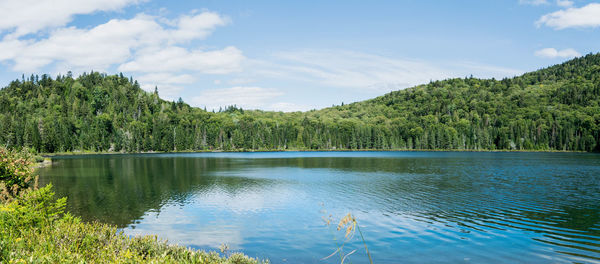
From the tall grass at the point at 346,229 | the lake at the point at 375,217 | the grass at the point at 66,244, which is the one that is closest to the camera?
the tall grass at the point at 346,229

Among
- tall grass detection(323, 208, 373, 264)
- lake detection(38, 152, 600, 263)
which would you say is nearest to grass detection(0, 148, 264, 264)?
tall grass detection(323, 208, 373, 264)

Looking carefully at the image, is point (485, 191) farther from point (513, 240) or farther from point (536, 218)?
point (513, 240)

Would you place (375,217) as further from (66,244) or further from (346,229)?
(66,244)

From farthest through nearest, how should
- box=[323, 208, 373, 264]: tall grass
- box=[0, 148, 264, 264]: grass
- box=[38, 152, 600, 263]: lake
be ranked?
1. box=[38, 152, 600, 263]: lake
2. box=[0, 148, 264, 264]: grass
3. box=[323, 208, 373, 264]: tall grass

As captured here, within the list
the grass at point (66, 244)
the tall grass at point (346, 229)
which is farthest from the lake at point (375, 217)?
the grass at point (66, 244)

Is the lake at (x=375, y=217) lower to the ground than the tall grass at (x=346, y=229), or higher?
lower

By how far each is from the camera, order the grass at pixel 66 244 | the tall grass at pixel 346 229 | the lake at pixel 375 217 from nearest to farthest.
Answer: the tall grass at pixel 346 229 → the grass at pixel 66 244 → the lake at pixel 375 217

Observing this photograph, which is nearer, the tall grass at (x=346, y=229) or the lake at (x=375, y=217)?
the tall grass at (x=346, y=229)

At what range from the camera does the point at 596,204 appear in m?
35.2

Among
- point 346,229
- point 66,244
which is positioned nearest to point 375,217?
point 346,229

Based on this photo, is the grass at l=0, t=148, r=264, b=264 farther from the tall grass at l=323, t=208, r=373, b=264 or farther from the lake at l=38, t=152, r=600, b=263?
the lake at l=38, t=152, r=600, b=263

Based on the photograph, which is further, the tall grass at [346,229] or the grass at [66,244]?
the grass at [66,244]

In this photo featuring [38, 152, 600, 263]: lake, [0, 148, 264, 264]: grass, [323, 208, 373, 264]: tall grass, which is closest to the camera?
[323, 208, 373, 264]: tall grass

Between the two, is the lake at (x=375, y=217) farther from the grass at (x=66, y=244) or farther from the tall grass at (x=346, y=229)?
the grass at (x=66, y=244)
